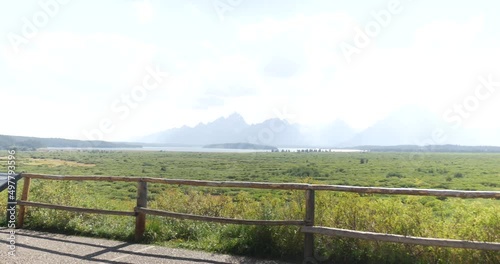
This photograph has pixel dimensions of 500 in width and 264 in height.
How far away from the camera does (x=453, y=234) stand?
587cm

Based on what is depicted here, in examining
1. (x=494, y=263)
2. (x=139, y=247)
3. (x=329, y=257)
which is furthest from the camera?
(x=139, y=247)

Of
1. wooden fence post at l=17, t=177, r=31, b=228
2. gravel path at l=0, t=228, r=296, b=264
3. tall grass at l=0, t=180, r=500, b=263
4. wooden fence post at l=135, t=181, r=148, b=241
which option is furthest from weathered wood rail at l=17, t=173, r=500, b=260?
wooden fence post at l=17, t=177, r=31, b=228

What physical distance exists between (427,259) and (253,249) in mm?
2749

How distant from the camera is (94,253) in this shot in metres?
6.79

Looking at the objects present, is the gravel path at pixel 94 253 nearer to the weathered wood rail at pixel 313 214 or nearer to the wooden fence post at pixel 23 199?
the weathered wood rail at pixel 313 214

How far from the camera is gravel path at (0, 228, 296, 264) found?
6.36 m

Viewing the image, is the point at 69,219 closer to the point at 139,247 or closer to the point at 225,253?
the point at 139,247

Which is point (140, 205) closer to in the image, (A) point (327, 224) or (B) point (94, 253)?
(B) point (94, 253)

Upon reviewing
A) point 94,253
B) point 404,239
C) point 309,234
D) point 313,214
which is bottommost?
point 94,253

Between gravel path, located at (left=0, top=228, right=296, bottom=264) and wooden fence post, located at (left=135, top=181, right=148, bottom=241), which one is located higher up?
wooden fence post, located at (left=135, top=181, right=148, bottom=241)

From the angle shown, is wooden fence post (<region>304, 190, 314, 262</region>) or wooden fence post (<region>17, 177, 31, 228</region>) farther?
wooden fence post (<region>17, 177, 31, 228</region>)

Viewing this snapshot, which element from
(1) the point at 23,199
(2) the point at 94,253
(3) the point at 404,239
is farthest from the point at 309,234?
(1) the point at 23,199

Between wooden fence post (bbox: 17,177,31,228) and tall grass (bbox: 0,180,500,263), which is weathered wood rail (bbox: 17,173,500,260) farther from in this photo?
wooden fence post (bbox: 17,177,31,228)

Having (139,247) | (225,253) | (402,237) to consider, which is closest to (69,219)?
(139,247)
